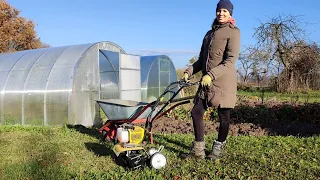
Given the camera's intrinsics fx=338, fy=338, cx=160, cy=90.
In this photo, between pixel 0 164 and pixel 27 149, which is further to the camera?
pixel 27 149

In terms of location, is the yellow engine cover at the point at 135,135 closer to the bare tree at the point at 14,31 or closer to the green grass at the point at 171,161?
the green grass at the point at 171,161

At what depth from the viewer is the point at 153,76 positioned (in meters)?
14.5

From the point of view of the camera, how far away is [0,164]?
4555mm

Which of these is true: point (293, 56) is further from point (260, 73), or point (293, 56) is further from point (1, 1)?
point (1, 1)

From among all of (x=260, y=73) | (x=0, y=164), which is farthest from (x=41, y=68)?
(x=260, y=73)

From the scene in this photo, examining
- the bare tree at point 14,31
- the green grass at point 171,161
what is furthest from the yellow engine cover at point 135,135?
the bare tree at point 14,31

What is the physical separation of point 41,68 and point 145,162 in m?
6.61

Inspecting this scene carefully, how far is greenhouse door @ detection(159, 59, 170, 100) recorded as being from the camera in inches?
589

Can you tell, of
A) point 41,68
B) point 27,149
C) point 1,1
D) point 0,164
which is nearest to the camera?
point 0,164

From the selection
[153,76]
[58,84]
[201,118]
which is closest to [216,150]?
[201,118]

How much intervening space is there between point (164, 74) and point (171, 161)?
11.2m

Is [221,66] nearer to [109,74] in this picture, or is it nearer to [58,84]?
[58,84]

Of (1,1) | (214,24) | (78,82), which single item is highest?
(1,1)

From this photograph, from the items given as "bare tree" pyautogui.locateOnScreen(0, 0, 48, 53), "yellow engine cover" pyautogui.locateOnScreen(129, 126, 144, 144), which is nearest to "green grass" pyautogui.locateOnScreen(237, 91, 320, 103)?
"yellow engine cover" pyautogui.locateOnScreen(129, 126, 144, 144)
